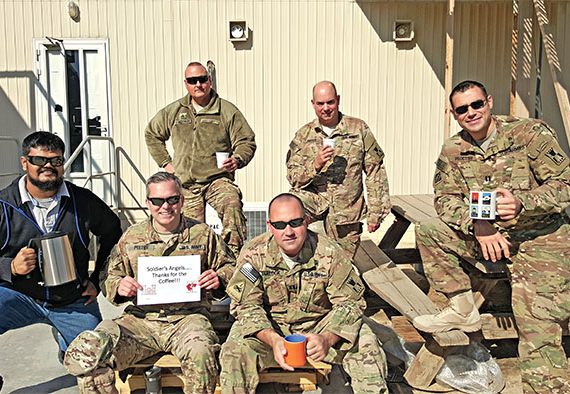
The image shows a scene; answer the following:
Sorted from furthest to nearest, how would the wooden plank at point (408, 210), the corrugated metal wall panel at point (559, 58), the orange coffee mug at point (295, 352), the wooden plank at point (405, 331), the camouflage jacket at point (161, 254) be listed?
1. the corrugated metal wall panel at point (559, 58)
2. the wooden plank at point (408, 210)
3. the wooden plank at point (405, 331)
4. the camouflage jacket at point (161, 254)
5. the orange coffee mug at point (295, 352)

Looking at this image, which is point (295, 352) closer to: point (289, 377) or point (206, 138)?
point (289, 377)

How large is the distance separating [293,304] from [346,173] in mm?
1525

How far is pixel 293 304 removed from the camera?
3.01 m

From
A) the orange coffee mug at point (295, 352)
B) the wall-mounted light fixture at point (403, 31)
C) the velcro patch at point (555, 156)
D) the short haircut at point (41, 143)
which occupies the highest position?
the wall-mounted light fixture at point (403, 31)

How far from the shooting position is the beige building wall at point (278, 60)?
6805 mm

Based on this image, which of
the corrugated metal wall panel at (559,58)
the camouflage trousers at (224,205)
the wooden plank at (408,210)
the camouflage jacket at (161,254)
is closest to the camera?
the camouflage jacket at (161,254)

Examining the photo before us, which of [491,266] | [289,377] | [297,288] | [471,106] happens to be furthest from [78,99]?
[491,266]

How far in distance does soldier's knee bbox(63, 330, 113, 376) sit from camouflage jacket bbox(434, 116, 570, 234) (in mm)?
2031

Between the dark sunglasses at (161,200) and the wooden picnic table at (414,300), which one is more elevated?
the dark sunglasses at (161,200)

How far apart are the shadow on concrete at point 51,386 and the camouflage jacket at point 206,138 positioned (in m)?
1.65

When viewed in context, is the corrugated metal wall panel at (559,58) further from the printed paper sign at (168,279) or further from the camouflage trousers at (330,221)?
the printed paper sign at (168,279)

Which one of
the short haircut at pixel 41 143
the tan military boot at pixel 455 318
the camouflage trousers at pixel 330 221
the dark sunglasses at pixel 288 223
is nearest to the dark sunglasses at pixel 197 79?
the camouflage trousers at pixel 330 221

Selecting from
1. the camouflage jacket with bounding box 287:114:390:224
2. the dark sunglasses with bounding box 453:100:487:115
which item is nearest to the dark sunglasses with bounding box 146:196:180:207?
the camouflage jacket with bounding box 287:114:390:224

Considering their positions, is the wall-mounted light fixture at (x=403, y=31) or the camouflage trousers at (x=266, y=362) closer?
the camouflage trousers at (x=266, y=362)
